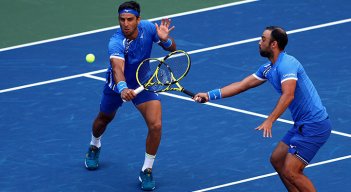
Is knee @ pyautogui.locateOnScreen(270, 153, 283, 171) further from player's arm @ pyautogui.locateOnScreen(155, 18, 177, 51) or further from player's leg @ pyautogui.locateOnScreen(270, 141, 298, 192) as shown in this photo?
player's arm @ pyautogui.locateOnScreen(155, 18, 177, 51)

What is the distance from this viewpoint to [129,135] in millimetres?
16375

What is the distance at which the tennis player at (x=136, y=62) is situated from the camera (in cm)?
1448

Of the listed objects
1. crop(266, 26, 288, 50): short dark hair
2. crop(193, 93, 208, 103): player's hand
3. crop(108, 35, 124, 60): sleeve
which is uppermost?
crop(266, 26, 288, 50): short dark hair

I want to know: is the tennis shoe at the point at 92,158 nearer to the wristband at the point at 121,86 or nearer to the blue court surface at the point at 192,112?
the blue court surface at the point at 192,112

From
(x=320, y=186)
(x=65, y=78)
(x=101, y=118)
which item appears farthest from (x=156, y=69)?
(x=65, y=78)

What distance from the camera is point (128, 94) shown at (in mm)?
13828

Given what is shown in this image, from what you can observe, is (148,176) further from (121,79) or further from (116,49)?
(116,49)

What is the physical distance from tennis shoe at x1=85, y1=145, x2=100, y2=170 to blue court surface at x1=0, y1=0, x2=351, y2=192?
0.09 m

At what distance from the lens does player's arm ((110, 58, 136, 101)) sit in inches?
545

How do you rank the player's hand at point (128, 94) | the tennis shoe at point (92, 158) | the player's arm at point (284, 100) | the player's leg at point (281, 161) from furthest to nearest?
the tennis shoe at point (92, 158)
the player's hand at point (128, 94)
the player's leg at point (281, 161)
the player's arm at point (284, 100)

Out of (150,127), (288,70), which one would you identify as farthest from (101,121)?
(288,70)

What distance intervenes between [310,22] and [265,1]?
53.2 inches

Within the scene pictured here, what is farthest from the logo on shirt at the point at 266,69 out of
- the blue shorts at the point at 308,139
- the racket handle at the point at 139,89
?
the racket handle at the point at 139,89

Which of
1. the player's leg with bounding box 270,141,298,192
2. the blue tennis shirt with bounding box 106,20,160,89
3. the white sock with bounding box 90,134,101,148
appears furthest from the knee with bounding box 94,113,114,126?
A: the player's leg with bounding box 270,141,298,192
